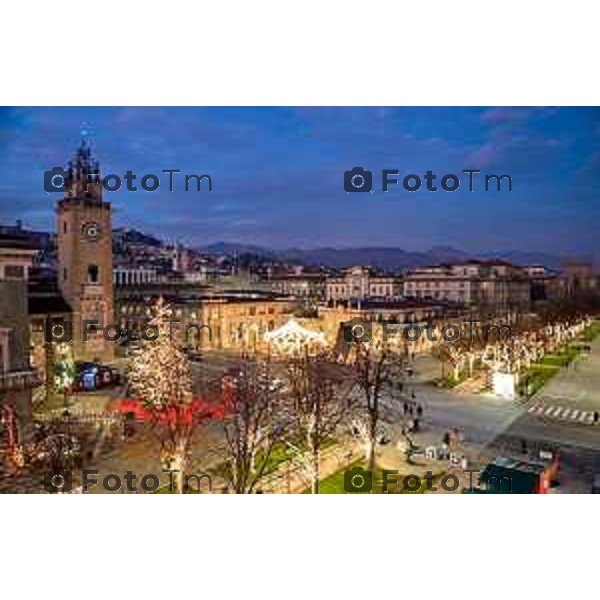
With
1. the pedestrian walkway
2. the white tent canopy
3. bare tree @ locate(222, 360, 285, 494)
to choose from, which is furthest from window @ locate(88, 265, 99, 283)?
the pedestrian walkway

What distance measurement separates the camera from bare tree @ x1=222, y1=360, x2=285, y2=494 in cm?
509

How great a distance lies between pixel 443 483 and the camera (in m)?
5.08

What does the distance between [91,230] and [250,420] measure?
5.47 feet

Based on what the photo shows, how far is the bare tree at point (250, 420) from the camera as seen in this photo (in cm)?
509

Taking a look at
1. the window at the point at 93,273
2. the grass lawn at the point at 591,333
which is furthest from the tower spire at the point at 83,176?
the grass lawn at the point at 591,333

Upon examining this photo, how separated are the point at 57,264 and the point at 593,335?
3824 millimetres

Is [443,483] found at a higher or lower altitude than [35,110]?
lower

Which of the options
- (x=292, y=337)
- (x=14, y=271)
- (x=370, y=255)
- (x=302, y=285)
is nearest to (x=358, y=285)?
(x=370, y=255)

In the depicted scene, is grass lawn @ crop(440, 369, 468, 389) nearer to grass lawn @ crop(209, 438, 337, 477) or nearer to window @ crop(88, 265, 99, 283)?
grass lawn @ crop(209, 438, 337, 477)
